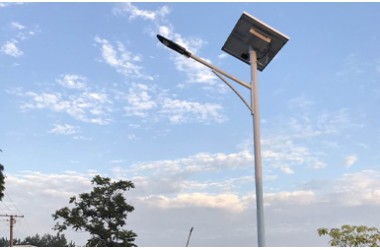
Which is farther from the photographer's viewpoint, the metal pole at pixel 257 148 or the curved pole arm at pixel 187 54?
the curved pole arm at pixel 187 54

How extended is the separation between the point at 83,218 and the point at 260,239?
20.9m

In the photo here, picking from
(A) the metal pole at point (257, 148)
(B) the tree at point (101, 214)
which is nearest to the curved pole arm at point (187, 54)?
(A) the metal pole at point (257, 148)

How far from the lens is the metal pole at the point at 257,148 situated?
598 cm

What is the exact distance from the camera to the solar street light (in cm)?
654

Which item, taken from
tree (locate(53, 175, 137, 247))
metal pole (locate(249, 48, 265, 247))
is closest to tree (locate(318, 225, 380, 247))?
metal pole (locate(249, 48, 265, 247))

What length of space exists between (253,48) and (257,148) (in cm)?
157

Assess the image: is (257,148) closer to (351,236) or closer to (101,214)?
(351,236)

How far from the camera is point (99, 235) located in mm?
24797

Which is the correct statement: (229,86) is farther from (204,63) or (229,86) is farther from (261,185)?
(261,185)

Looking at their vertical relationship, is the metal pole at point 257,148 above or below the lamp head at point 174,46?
below

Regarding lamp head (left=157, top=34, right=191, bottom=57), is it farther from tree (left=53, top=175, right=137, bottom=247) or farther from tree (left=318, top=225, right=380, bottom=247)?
tree (left=53, top=175, right=137, bottom=247)

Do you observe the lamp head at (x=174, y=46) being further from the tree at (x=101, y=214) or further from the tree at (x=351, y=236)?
the tree at (x=101, y=214)

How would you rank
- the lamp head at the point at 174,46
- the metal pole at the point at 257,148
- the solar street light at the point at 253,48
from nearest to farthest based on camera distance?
the metal pole at the point at 257,148, the solar street light at the point at 253,48, the lamp head at the point at 174,46

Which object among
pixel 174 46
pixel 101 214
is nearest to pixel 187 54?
pixel 174 46
